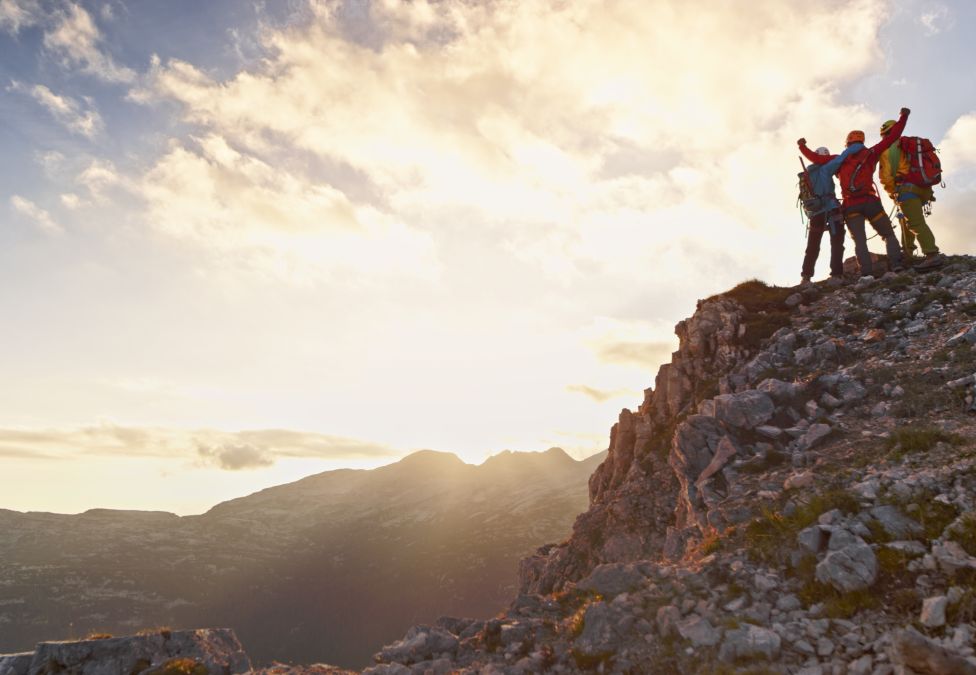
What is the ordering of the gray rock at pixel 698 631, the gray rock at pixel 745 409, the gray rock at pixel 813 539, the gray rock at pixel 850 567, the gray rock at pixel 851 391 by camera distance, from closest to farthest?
the gray rock at pixel 850 567
the gray rock at pixel 698 631
the gray rock at pixel 813 539
the gray rock at pixel 851 391
the gray rock at pixel 745 409

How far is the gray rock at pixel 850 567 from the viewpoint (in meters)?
10.8

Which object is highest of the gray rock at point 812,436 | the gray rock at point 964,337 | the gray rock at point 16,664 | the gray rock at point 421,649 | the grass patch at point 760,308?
the grass patch at point 760,308

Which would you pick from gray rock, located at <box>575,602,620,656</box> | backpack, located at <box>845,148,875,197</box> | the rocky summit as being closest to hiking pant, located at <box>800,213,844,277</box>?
backpack, located at <box>845,148,875,197</box>

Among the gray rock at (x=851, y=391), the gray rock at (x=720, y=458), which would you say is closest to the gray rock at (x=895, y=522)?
the gray rock at (x=720, y=458)

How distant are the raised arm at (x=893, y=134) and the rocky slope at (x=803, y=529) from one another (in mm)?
7081

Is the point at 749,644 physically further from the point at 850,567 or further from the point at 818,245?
the point at 818,245

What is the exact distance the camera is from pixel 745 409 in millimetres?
21609

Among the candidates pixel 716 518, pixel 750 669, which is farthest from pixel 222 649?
pixel 716 518

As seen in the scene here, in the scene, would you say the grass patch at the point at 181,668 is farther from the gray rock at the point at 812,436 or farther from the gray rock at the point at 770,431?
the gray rock at the point at 770,431

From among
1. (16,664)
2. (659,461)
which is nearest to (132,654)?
(16,664)

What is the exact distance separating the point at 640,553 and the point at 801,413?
402 inches

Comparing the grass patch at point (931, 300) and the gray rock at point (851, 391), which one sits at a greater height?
the grass patch at point (931, 300)

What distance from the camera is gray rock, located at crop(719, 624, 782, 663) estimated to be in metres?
10.3

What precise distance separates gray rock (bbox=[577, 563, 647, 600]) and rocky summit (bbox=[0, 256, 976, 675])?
7 cm
